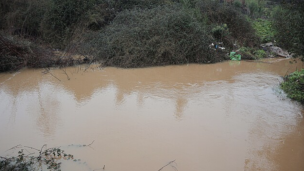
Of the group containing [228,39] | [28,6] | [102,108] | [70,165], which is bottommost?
[70,165]

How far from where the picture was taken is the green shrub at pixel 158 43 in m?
11.1

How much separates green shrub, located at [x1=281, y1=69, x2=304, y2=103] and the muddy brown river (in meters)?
0.24

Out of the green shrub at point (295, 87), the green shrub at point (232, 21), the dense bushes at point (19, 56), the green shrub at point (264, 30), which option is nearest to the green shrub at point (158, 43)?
the dense bushes at point (19, 56)

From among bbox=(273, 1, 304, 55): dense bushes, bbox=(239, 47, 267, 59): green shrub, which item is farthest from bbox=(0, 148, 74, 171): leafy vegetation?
bbox=(239, 47, 267, 59): green shrub

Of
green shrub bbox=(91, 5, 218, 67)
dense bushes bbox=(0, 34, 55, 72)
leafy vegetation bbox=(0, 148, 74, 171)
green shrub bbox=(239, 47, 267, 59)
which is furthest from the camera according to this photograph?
green shrub bbox=(239, 47, 267, 59)

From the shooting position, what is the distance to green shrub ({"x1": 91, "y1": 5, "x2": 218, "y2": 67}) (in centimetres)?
1109

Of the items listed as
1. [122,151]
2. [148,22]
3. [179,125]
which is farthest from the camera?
[148,22]

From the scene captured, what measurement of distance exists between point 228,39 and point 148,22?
4.60 metres

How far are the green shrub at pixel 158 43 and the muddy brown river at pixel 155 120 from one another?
4.69 feet

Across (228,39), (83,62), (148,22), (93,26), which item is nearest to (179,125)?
(83,62)

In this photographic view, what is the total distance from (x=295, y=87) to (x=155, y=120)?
4908 millimetres

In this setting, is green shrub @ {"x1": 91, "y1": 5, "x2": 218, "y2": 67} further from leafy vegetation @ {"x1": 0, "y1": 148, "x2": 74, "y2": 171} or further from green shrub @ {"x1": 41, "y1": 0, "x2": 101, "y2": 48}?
leafy vegetation @ {"x1": 0, "y1": 148, "x2": 74, "y2": 171}

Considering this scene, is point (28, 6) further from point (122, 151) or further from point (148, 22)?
point (122, 151)

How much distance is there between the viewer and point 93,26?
14422 millimetres
